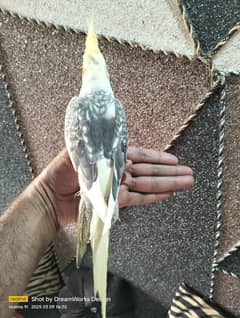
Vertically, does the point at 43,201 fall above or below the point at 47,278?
above

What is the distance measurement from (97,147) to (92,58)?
76 mm

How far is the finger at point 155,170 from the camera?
47cm

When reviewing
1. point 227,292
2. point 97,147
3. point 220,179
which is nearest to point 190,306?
point 227,292

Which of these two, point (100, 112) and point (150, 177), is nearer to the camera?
point (100, 112)

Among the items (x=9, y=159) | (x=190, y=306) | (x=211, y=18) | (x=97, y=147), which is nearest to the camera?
(x=97, y=147)

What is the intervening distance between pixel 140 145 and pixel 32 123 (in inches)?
7.1

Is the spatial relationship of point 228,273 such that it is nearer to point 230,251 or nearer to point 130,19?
point 230,251

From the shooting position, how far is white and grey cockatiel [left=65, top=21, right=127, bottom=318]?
34cm

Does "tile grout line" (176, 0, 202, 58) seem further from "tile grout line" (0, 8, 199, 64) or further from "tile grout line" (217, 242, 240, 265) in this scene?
"tile grout line" (217, 242, 240, 265)

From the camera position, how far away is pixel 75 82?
56 centimetres

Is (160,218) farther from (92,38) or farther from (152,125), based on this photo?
(92,38)

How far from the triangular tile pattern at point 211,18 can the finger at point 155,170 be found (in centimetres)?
14

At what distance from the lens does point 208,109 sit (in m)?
0.49

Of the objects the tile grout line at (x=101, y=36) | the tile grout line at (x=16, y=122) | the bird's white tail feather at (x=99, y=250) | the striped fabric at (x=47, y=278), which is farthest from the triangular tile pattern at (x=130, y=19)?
the striped fabric at (x=47, y=278)
